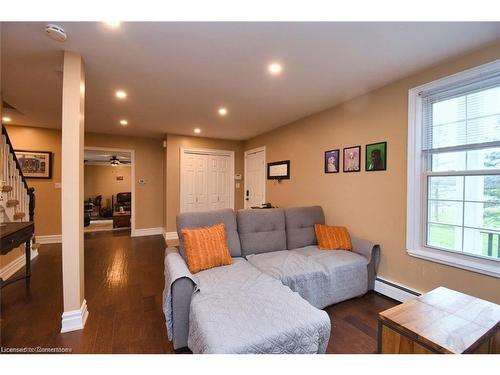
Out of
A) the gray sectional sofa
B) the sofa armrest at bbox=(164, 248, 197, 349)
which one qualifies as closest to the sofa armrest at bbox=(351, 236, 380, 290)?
the gray sectional sofa

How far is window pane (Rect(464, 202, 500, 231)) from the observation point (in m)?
1.81

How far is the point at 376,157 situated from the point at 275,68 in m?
1.54

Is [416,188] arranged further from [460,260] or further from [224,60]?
[224,60]

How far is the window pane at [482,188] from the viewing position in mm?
1806

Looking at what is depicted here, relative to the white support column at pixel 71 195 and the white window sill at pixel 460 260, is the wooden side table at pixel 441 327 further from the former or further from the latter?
the white support column at pixel 71 195

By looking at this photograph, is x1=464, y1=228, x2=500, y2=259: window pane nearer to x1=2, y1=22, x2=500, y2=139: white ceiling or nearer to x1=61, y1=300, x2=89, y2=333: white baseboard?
x1=2, y1=22, x2=500, y2=139: white ceiling

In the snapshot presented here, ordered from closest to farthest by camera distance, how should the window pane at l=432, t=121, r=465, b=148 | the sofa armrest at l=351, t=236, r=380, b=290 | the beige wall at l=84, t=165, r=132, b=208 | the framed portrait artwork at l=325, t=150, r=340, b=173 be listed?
the window pane at l=432, t=121, r=465, b=148 < the sofa armrest at l=351, t=236, r=380, b=290 < the framed portrait artwork at l=325, t=150, r=340, b=173 < the beige wall at l=84, t=165, r=132, b=208

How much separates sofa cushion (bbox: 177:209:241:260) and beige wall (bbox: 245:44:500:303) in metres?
1.53

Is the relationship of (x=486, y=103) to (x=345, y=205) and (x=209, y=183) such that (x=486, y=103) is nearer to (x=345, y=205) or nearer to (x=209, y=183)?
(x=345, y=205)

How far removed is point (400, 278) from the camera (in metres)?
2.40

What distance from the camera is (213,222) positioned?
2.35 m

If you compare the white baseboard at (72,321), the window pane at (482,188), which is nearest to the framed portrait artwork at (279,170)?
the window pane at (482,188)
